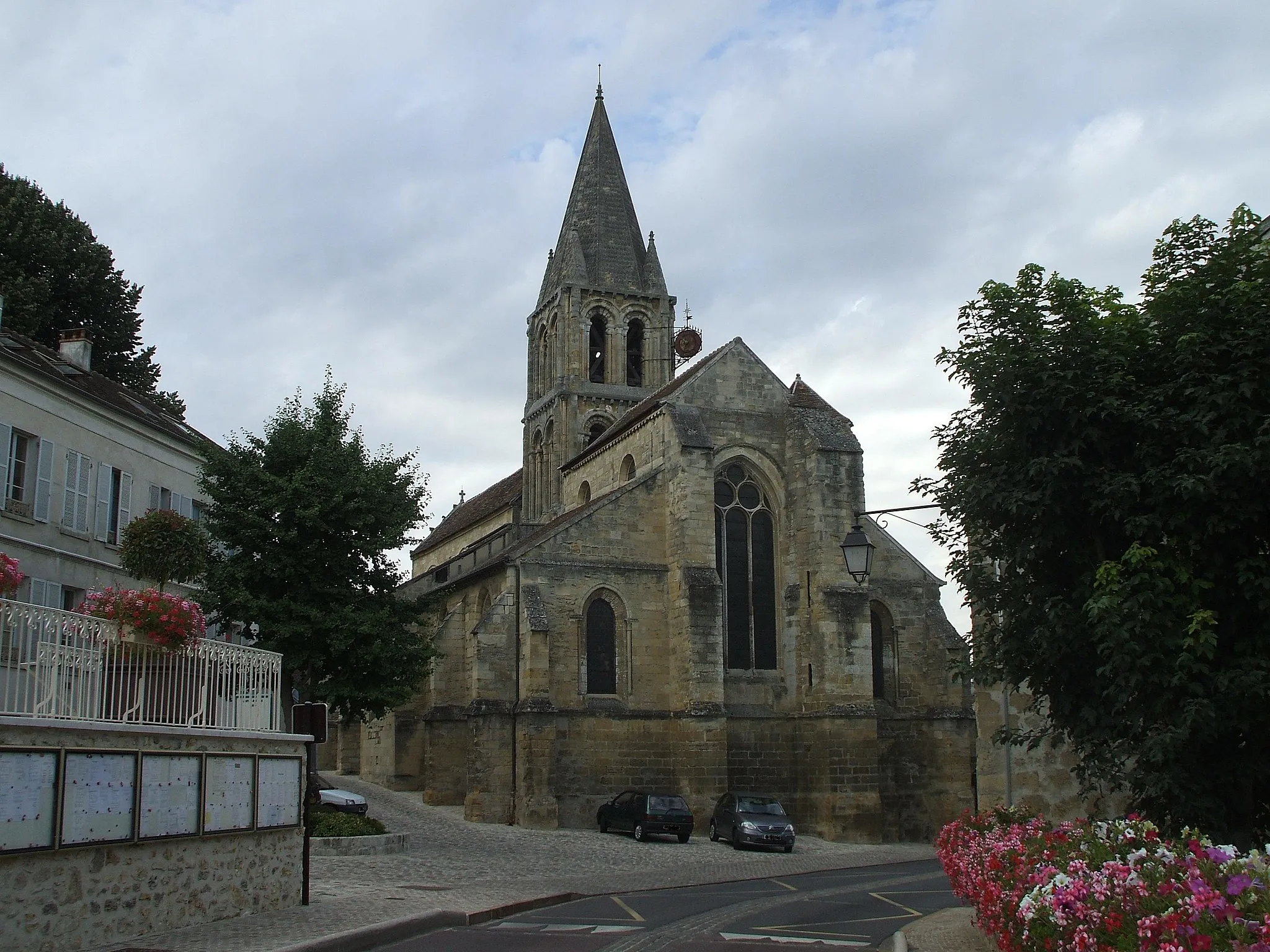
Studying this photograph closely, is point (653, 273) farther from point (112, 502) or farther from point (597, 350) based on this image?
point (112, 502)

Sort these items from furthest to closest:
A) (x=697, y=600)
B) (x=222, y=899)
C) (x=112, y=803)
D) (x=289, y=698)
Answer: (x=697, y=600)
(x=289, y=698)
(x=222, y=899)
(x=112, y=803)

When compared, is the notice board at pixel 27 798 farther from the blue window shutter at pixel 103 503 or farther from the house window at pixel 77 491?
the blue window shutter at pixel 103 503

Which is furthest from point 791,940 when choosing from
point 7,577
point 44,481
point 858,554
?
point 44,481

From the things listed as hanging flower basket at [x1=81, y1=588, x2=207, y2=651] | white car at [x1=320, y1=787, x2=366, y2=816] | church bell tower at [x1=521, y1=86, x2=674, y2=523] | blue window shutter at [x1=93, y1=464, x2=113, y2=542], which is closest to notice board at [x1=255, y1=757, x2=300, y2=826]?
hanging flower basket at [x1=81, y1=588, x2=207, y2=651]

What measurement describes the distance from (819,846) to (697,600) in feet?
22.6

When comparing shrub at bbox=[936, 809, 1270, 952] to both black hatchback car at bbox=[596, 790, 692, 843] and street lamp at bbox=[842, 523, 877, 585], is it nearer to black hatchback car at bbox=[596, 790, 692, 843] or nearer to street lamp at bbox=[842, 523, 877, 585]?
street lamp at bbox=[842, 523, 877, 585]

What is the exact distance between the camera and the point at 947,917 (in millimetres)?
14156

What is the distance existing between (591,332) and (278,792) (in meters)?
33.6

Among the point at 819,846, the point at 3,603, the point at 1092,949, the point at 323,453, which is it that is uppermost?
the point at 323,453

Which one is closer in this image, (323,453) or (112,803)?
(112,803)

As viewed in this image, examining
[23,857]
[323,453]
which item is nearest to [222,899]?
[23,857]

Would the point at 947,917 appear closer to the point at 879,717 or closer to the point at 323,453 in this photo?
the point at 323,453

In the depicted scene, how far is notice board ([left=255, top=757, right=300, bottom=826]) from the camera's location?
14102mm

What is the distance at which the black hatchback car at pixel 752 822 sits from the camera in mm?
27203
